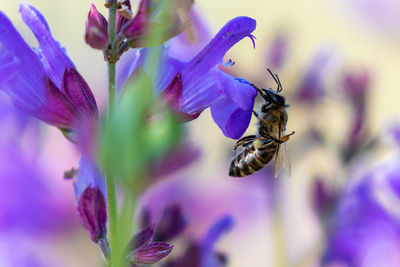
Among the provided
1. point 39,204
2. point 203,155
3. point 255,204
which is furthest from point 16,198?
point 255,204

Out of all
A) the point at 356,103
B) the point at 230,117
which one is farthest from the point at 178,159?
the point at 356,103

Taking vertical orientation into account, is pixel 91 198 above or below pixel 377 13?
below

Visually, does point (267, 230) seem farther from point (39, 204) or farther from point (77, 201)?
point (77, 201)

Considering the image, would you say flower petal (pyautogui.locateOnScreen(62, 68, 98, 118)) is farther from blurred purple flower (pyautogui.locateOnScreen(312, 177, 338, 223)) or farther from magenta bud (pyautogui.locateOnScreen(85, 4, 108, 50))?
blurred purple flower (pyautogui.locateOnScreen(312, 177, 338, 223))

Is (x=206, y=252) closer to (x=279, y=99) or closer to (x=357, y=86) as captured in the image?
(x=279, y=99)

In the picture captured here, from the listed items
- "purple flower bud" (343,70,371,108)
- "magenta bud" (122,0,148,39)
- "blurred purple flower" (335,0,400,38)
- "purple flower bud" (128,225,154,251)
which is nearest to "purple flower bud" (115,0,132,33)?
"magenta bud" (122,0,148,39)

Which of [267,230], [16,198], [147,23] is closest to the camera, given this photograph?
[147,23]
